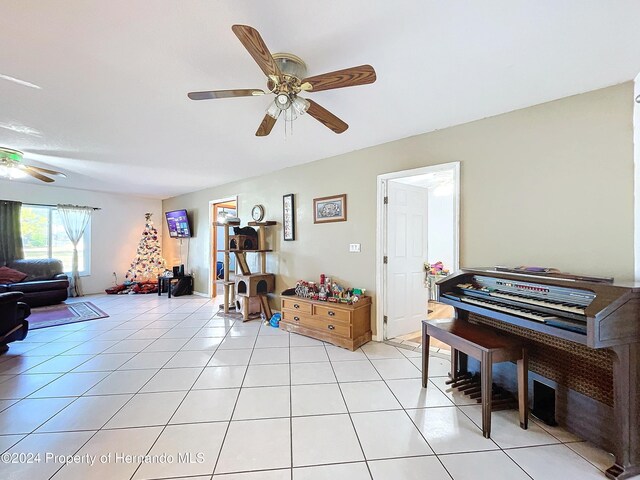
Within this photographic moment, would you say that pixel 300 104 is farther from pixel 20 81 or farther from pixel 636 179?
pixel 636 179

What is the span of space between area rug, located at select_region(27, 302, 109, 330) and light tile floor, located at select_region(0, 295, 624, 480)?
40.6 inches

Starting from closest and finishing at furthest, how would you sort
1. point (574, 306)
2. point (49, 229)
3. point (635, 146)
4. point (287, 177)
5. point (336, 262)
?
point (574, 306) → point (635, 146) → point (336, 262) → point (287, 177) → point (49, 229)

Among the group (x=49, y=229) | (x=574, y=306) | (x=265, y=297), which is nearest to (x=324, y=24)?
(x=574, y=306)

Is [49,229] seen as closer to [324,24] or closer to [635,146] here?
[324,24]

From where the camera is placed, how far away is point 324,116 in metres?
1.93

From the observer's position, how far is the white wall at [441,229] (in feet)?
18.7

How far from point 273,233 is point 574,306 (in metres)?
3.72

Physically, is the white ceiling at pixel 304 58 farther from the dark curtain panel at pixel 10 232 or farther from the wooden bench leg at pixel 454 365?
the dark curtain panel at pixel 10 232

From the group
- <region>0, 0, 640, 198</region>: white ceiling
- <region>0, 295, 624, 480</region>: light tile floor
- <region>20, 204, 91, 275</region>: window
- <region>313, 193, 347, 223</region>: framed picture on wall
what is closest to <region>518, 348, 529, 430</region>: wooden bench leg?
<region>0, 295, 624, 480</region>: light tile floor

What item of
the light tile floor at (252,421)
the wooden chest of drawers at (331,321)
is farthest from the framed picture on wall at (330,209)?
the light tile floor at (252,421)

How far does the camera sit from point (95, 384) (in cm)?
214

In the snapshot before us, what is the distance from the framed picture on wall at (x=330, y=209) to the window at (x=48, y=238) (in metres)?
5.83

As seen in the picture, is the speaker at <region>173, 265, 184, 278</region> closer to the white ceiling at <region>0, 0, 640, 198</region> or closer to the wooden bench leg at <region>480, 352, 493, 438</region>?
the white ceiling at <region>0, 0, 640, 198</region>

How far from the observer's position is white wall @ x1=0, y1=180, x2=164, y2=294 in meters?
5.58
